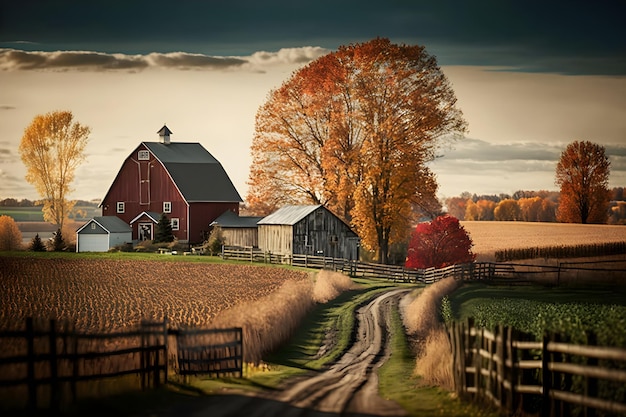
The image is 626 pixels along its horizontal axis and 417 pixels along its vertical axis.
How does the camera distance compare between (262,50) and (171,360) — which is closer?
(171,360)

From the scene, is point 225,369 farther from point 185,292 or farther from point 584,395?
point 185,292

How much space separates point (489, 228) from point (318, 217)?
507 inches

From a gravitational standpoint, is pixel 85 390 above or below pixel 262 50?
below

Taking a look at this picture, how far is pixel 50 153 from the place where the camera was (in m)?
46.8

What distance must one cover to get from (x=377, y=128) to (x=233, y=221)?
1604cm

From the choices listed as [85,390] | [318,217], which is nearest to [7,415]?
[85,390]

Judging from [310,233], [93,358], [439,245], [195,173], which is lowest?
[93,358]

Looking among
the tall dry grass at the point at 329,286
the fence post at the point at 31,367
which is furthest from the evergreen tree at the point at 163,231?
the fence post at the point at 31,367

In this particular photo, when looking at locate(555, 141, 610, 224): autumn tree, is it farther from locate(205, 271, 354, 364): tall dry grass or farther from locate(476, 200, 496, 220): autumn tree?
locate(476, 200, 496, 220): autumn tree

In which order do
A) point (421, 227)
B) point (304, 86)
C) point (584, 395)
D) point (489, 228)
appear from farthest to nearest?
point (489, 228), point (304, 86), point (421, 227), point (584, 395)

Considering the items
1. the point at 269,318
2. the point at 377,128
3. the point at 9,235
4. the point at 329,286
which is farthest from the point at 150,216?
the point at 269,318

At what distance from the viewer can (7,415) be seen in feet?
41.6

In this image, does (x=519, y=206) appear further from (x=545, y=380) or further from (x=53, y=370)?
(x=53, y=370)

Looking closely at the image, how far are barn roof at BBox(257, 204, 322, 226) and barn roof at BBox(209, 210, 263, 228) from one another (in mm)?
4746
